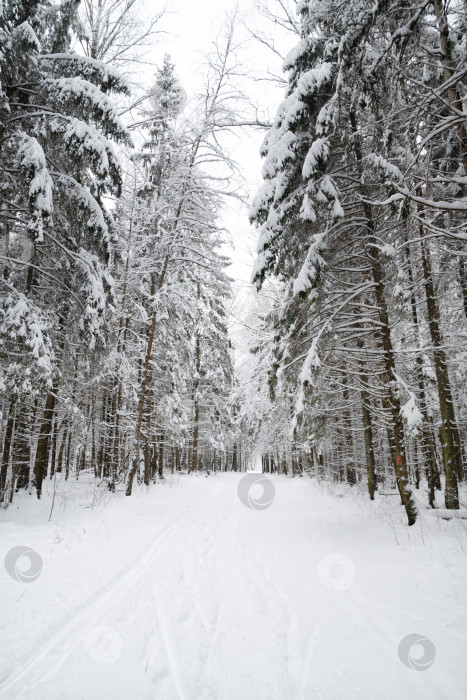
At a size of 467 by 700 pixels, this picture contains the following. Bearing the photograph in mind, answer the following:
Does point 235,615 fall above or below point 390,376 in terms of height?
below

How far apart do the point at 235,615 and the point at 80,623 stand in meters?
1.54

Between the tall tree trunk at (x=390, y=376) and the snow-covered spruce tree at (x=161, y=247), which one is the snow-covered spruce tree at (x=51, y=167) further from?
the tall tree trunk at (x=390, y=376)

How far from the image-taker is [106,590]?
12.6 feet

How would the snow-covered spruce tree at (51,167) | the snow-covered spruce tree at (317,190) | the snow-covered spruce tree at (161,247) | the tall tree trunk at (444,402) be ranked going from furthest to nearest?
1. the snow-covered spruce tree at (161,247)
2. the tall tree trunk at (444,402)
3. the snow-covered spruce tree at (51,167)
4. the snow-covered spruce tree at (317,190)

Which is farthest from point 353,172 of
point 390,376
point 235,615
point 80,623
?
point 80,623

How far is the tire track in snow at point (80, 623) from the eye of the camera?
239 centimetres

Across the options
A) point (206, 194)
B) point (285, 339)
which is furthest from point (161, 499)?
point (206, 194)

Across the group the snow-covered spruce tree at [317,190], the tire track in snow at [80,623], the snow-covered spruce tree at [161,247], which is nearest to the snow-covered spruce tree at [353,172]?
the snow-covered spruce tree at [317,190]

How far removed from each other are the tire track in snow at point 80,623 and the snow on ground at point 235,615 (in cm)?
1

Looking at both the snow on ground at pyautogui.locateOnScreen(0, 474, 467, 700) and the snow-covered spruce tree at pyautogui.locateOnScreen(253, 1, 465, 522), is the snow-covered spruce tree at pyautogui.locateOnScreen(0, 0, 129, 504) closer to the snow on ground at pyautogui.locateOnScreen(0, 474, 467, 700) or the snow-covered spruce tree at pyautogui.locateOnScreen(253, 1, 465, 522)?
the snow-covered spruce tree at pyautogui.locateOnScreen(253, 1, 465, 522)

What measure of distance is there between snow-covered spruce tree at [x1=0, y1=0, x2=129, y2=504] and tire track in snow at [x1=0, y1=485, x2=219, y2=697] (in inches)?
173

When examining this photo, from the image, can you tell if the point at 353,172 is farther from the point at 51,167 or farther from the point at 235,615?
the point at 235,615

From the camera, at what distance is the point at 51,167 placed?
8.19m

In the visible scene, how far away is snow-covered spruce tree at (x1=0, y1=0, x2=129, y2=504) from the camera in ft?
20.8
